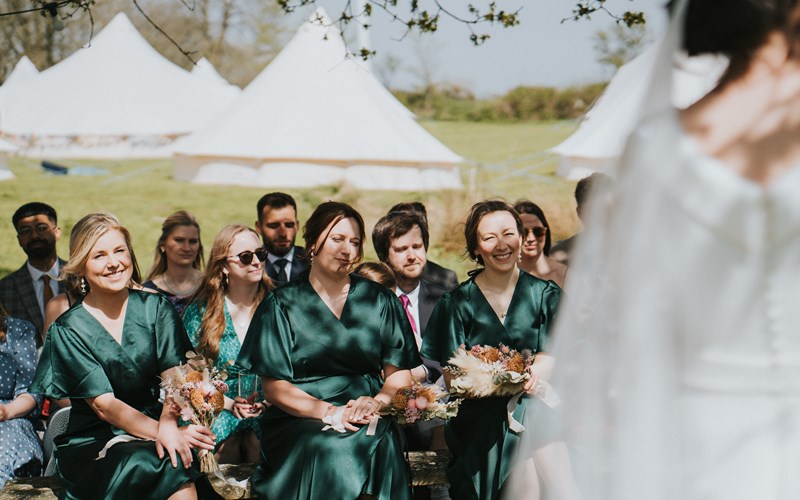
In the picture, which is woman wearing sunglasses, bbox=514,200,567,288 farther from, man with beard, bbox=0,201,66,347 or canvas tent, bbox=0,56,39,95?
canvas tent, bbox=0,56,39,95

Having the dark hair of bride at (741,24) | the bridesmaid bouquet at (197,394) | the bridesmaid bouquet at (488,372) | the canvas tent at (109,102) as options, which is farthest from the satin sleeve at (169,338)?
the canvas tent at (109,102)

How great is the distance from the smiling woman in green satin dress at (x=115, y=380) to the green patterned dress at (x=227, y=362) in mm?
488

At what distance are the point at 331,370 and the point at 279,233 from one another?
228 centimetres

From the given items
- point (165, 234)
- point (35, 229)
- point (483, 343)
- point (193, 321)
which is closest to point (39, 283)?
point (35, 229)

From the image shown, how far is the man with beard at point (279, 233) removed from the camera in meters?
6.98

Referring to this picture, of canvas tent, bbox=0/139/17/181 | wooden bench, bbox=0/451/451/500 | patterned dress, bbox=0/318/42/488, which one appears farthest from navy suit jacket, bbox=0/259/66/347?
canvas tent, bbox=0/139/17/181

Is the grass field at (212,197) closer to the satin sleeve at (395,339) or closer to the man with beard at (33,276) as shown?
the man with beard at (33,276)

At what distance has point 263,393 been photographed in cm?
515

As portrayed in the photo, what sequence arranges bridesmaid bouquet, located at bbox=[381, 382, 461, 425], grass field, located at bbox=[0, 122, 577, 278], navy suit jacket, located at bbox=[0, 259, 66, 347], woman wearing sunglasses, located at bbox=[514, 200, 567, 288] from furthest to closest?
grass field, located at bbox=[0, 122, 577, 278] → navy suit jacket, located at bbox=[0, 259, 66, 347] → woman wearing sunglasses, located at bbox=[514, 200, 567, 288] → bridesmaid bouquet, located at bbox=[381, 382, 461, 425]

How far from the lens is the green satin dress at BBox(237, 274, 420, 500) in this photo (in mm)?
4562

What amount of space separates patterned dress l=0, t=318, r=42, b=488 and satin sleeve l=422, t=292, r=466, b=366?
2181 mm

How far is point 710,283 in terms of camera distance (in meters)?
1.58

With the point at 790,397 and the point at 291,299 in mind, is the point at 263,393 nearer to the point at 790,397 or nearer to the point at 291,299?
the point at 291,299

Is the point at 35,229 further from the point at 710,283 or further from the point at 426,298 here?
the point at 710,283
